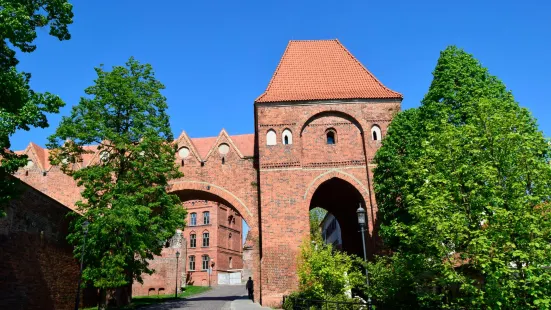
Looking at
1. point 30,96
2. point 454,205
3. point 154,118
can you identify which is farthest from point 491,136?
point 154,118

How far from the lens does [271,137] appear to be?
20.9m

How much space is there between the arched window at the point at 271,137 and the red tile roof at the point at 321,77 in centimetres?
172

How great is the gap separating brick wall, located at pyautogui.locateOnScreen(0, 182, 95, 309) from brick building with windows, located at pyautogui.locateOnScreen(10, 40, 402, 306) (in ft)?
16.8

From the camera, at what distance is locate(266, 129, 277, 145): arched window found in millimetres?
20825

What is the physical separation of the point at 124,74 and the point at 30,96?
874 centimetres

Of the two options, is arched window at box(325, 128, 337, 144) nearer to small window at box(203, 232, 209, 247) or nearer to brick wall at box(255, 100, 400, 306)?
brick wall at box(255, 100, 400, 306)

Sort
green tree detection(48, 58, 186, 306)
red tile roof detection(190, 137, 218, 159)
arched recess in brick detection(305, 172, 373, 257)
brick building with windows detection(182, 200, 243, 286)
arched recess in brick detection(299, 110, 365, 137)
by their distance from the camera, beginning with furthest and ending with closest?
brick building with windows detection(182, 200, 243, 286) → red tile roof detection(190, 137, 218, 159) → arched recess in brick detection(305, 172, 373, 257) → arched recess in brick detection(299, 110, 365, 137) → green tree detection(48, 58, 186, 306)

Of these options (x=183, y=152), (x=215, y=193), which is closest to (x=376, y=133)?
(x=215, y=193)

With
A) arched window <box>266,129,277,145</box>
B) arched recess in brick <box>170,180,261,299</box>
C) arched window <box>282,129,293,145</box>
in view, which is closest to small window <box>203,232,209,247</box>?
arched recess in brick <box>170,180,261,299</box>

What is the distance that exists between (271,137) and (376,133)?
17.6 ft

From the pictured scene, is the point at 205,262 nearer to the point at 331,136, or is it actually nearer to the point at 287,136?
the point at 287,136

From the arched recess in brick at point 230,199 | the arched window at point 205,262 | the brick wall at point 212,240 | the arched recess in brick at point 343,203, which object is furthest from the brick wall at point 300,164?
the arched window at point 205,262

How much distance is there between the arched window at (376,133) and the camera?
814 inches

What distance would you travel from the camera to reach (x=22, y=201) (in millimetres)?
13453
